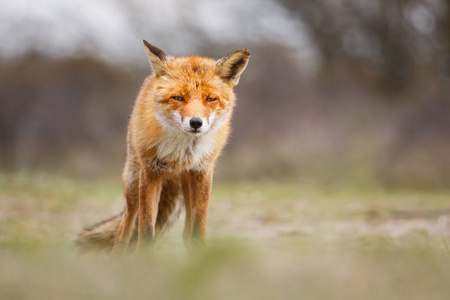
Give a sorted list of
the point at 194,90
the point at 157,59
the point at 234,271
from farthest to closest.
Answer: the point at 157,59
the point at 194,90
the point at 234,271

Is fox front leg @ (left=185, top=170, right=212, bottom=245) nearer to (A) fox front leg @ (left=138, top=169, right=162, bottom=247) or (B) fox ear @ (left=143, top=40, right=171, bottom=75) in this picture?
(A) fox front leg @ (left=138, top=169, right=162, bottom=247)

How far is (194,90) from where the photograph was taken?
14.6 ft

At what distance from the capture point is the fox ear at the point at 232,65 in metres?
4.73

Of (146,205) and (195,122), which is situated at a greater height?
(195,122)

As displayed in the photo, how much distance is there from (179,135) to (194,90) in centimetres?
43

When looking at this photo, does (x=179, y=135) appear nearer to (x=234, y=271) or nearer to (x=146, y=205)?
(x=146, y=205)

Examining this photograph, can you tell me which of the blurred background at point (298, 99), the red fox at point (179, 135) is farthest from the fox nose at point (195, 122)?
the blurred background at point (298, 99)

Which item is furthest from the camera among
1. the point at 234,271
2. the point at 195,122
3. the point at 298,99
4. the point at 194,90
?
the point at 298,99

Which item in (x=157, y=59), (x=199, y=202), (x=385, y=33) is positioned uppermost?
(x=385, y=33)

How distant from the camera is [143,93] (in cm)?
504

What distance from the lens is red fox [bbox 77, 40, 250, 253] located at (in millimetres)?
4438

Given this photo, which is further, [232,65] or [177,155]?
[232,65]

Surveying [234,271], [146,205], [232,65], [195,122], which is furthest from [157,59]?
[234,271]

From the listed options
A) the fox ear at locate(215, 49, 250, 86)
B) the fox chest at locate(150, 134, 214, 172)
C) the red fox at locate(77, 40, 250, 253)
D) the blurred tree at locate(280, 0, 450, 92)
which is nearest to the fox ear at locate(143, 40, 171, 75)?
the red fox at locate(77, 40, 250, 253)
